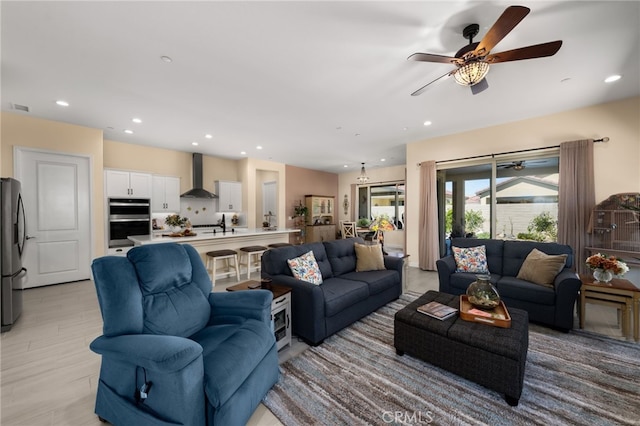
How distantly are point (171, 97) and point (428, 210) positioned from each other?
16.2ft

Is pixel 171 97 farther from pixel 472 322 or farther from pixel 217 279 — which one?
pixel 472 322

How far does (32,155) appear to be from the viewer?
4078mm

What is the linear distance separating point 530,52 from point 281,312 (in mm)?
3006

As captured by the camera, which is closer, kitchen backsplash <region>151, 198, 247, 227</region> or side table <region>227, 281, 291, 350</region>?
side table <region>227, 281, 291, 350</region>

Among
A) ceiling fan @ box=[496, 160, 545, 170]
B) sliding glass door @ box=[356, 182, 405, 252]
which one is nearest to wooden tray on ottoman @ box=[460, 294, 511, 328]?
ceiling fan @ box=[496, 160, 545, 170]

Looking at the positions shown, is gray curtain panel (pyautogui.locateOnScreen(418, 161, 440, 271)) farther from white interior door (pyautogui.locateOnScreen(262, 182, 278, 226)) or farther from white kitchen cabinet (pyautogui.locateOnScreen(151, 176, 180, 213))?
white kitchen cabinet (pyautogui.locateOnScreen(151, 176, 180, 213))

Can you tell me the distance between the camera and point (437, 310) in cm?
221

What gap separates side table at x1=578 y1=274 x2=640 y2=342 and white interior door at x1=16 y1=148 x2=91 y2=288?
24.2 ft

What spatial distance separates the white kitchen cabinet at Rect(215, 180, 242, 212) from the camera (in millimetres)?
6879

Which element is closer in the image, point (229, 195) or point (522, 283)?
point (522, 283)

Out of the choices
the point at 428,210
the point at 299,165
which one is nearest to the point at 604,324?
the point at 428,210

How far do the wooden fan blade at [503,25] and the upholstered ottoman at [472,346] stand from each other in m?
2.17

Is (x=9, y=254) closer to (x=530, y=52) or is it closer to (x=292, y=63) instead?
(x=292, y=63)
